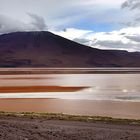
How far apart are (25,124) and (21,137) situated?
1.97m

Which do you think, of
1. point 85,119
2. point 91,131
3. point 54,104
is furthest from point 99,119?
point 54,104

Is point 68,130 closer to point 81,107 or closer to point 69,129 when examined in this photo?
point 69,129

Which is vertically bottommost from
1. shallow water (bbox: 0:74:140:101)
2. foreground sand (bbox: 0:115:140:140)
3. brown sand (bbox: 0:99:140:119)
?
foreground sand (bbox: 0:115:140:140)

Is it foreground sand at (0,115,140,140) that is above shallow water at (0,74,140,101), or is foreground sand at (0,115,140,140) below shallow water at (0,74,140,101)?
below

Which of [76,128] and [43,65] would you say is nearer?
[76,128]

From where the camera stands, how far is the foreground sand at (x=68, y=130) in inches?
418

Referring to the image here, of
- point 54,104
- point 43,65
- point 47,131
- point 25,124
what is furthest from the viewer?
point 43,65

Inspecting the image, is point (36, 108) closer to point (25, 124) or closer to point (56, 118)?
point (56, 118)

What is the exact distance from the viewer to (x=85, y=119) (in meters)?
14.0

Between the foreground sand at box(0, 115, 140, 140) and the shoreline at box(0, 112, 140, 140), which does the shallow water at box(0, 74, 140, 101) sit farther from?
the foreground sand at box(0, 115, 140, 140)

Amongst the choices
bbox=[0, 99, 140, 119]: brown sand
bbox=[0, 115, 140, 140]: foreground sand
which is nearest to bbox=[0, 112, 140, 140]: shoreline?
bbox=[0, 115, 140, 140]: foreground sand

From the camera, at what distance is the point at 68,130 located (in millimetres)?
11547

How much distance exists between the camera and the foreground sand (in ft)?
34.8

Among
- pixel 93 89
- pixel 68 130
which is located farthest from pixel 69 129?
pixel 93 89
